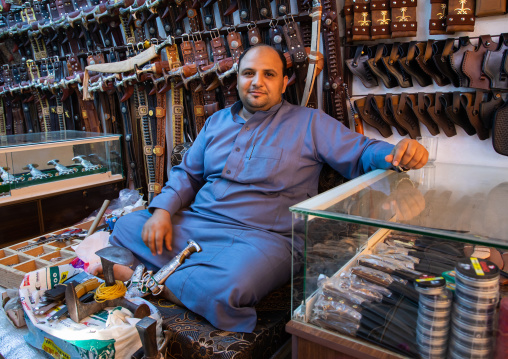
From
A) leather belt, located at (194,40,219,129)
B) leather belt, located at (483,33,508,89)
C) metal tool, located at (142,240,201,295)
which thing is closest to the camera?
metal tool, located at (142,240,201,295)

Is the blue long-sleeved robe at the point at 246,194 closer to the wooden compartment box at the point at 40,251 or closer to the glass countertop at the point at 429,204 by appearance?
the glass countertop at the point at 429,204

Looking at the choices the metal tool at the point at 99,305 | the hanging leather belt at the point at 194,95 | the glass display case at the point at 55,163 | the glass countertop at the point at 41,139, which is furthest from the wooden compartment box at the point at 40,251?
the hanging leather belt at the point at 194,95

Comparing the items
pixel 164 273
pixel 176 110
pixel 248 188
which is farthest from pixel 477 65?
pixel 176 110

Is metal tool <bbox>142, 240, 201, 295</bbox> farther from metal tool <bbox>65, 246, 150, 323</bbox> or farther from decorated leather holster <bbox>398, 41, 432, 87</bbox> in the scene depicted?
decorated leather holster <bbox>398, 41, 432, 87</bbox>

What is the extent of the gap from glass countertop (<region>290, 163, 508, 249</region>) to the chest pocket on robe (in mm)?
538

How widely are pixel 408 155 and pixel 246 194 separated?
32.1 inches

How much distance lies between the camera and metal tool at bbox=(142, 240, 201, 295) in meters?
1.79

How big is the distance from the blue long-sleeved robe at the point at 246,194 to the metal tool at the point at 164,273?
0.04 meters

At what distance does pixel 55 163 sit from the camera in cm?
354

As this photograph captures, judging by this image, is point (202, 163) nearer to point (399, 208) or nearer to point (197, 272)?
point (197, 272)

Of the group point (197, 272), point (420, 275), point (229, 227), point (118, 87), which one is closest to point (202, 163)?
point (229, 227)

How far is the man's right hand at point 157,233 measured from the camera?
1922 mm

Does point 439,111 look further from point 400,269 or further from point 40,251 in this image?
point 40,251

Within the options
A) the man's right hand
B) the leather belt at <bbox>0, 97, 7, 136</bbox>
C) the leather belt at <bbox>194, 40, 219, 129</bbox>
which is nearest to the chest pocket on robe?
the man's right hand
